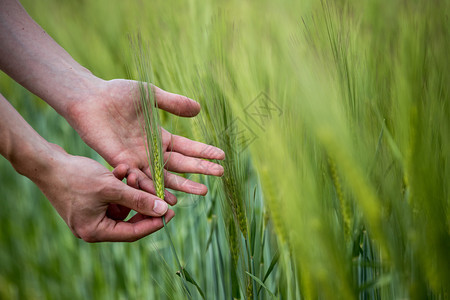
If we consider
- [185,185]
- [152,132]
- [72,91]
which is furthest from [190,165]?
[72,91]

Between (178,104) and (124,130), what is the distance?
15cm

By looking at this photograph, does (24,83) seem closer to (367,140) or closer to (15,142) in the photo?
(15,142)

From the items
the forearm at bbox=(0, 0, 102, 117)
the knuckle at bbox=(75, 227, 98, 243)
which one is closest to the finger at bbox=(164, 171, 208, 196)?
the knuckle at bbox=(75, 227, 98, 243)

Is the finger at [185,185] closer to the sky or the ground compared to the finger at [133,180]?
→ closer to the ground

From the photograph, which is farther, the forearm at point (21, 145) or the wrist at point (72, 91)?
the wrist at point (72, 91)

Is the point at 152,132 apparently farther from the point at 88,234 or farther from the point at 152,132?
the point at 88,234

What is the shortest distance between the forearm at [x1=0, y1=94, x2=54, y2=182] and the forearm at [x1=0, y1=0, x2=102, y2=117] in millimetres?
161

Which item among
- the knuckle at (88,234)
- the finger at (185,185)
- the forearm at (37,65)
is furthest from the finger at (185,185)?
the forearm at (37,65)

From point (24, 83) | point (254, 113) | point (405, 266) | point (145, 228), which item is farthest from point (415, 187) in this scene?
point (24, 83)

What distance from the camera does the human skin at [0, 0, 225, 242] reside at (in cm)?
64

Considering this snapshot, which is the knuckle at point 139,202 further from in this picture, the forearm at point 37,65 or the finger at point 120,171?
the forearm at point 37,65

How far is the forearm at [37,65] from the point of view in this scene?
83 cm

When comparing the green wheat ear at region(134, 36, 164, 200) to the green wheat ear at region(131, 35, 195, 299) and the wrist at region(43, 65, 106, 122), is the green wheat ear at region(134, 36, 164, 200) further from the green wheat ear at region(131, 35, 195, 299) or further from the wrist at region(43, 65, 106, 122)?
the wrist at region(43, 65, 106, 122)

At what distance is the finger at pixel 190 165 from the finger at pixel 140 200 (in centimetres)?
6
